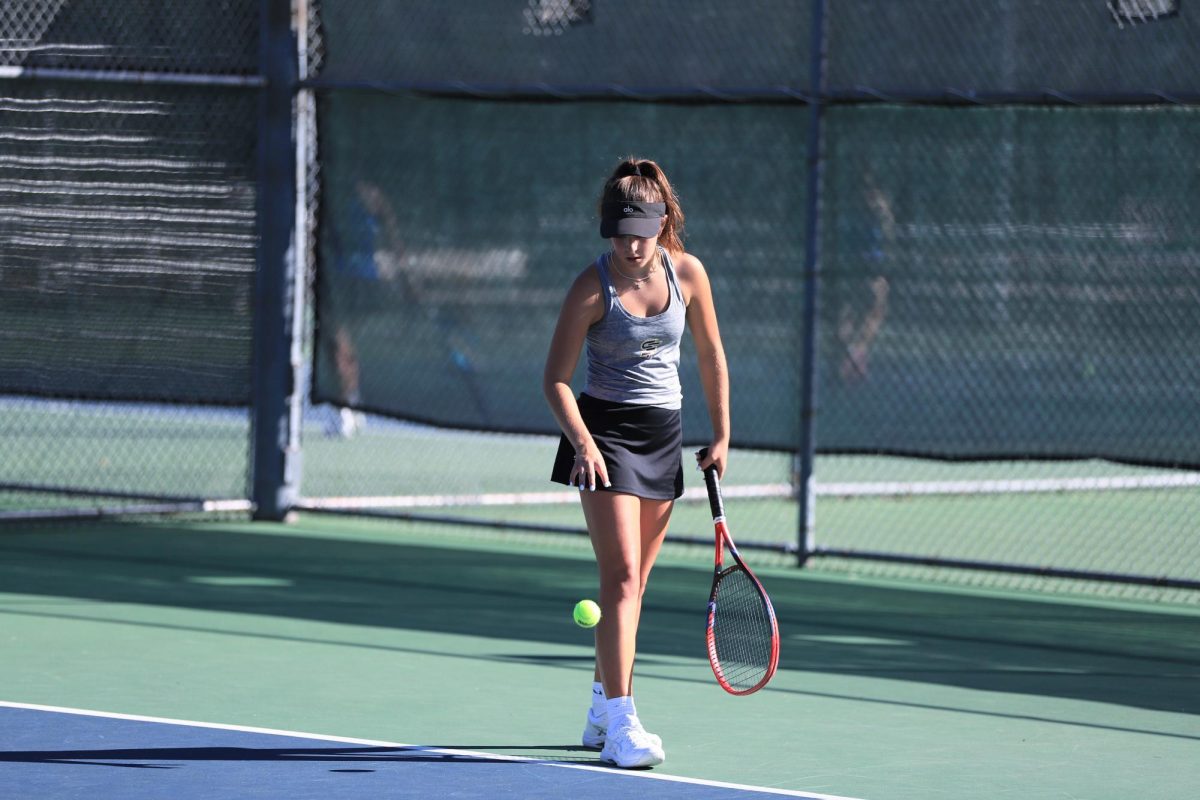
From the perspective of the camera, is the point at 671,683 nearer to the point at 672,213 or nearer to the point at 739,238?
the point at 672,213

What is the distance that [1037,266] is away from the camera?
953 centimetres

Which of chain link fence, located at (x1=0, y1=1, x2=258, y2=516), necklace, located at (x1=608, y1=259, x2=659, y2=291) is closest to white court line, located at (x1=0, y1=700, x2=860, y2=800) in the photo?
necklace, located at (x1=608, y1=259, x2=659, y2=291)

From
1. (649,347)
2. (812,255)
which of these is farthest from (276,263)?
(649,347)

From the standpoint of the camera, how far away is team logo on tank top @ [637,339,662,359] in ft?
19.3

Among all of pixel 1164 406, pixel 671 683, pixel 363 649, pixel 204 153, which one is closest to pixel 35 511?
pixel 204 153

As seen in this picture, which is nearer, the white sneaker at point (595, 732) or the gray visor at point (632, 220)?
the gray visor at point (632, 220)

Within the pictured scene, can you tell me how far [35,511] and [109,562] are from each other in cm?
147

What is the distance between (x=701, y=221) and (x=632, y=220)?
4599 millimetres

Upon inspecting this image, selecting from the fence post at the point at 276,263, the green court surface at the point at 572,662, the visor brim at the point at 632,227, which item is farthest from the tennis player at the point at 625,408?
the fence post at the point at 276,263

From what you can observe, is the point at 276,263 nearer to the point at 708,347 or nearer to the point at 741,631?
the point at 708,347

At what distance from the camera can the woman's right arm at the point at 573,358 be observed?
5.72m

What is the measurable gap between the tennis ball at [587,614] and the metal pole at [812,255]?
4169mm

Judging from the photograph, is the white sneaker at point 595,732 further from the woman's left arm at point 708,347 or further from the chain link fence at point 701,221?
the chain link fence at point 701,221

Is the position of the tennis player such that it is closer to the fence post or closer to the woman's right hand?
the woman's right hand
